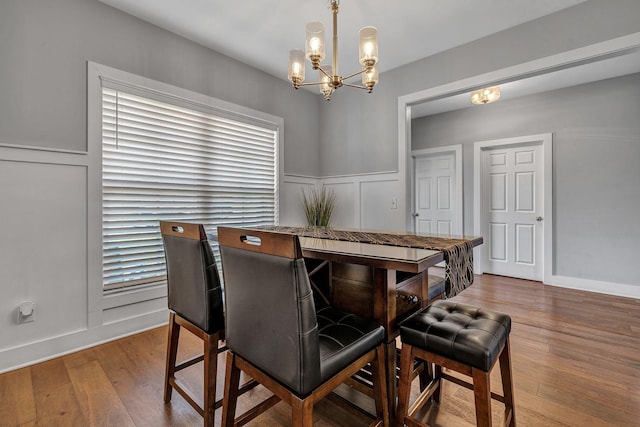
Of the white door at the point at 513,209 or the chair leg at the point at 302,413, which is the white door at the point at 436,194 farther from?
the chair leg at the point at 302,413

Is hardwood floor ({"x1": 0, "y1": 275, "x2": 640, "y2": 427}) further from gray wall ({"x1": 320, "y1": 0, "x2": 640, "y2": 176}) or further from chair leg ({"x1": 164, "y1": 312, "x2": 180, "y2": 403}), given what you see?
gray wall ({"x1": 320, "y1": 0, "x2": 640, "y2": 176})

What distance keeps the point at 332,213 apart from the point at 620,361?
295 cm

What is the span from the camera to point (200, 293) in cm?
135

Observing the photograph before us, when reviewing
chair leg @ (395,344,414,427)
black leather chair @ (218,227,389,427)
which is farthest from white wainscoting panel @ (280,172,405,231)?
black leather chair @ (218,227,389,427)

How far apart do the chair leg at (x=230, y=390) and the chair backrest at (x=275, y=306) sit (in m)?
0.13

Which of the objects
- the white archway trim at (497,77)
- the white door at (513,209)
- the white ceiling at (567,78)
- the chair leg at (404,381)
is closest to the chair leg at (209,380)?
the chair leg at (404,381)

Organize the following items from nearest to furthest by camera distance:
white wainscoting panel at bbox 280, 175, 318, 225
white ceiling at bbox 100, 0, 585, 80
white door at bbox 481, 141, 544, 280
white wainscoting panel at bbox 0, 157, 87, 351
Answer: white wainscoting panel at bbox 0, 157, 87, 351, white ceiling at bbox 100, 0, 585, 80, white wainscoting panel at bbox 280, 175, 318, 225, white door at bbox 481, 141, 544, 280

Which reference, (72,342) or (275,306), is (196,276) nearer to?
(275,306)

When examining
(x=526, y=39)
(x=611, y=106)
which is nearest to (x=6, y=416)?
(x=526, y=39)

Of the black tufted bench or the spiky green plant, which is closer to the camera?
the black tufted bench

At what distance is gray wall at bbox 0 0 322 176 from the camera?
6.28ft

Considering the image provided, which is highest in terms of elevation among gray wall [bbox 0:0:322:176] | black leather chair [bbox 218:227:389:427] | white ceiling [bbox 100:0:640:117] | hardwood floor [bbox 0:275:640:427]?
white ceiling [bbox 100:0:640:117]

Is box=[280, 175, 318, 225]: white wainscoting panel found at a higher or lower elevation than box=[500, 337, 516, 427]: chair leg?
higher

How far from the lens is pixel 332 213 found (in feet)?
13.1
